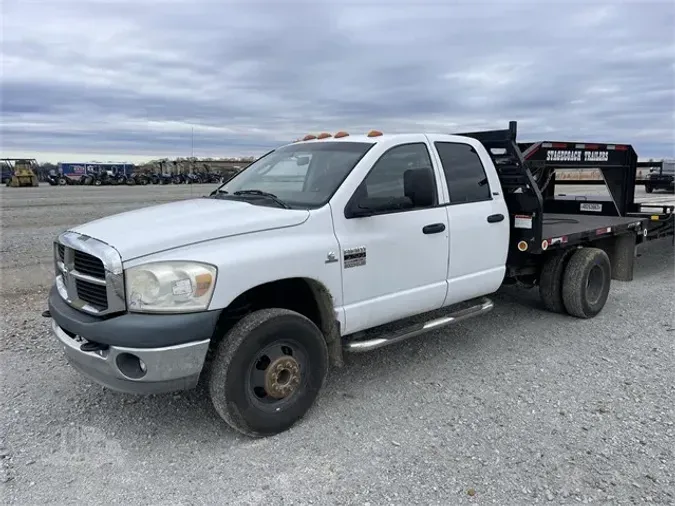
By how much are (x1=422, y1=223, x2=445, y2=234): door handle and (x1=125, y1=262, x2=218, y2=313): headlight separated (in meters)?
1.92

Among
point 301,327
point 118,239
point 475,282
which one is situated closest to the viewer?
point 118,239

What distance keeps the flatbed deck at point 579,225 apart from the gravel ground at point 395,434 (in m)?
1.24

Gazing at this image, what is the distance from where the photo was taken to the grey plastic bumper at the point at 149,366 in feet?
10.2

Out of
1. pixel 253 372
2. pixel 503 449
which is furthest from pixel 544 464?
pixel 253 372

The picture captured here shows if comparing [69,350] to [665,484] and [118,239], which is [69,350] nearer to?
[118,239]

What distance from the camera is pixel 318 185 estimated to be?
4.11 metres

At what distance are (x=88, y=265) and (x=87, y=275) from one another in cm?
6

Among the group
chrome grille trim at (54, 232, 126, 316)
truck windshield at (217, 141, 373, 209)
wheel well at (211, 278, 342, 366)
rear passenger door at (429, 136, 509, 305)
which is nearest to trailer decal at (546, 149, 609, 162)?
rear passenger door at (429, 136, 509, 305)

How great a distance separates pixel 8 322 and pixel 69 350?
2.86 metres

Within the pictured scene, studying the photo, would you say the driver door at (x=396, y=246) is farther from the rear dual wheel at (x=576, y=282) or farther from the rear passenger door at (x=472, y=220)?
the rear dual wheel at (x=576, y=282)

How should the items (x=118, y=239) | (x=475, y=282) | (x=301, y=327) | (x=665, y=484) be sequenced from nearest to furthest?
(x=665, y=484) < (x=118, y=239) < (x=301, y=327) < (x=475, y=282)

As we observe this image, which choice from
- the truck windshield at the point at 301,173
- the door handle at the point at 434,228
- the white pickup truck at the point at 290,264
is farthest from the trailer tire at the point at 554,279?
the truck windshield at the point at 301,173

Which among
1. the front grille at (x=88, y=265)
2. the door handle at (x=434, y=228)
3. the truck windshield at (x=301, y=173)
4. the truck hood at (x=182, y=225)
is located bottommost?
the front grille at (x=88, y=265)

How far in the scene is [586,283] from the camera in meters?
5.99
